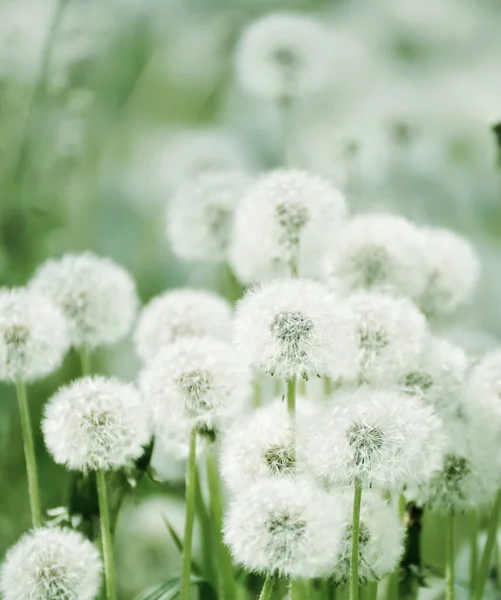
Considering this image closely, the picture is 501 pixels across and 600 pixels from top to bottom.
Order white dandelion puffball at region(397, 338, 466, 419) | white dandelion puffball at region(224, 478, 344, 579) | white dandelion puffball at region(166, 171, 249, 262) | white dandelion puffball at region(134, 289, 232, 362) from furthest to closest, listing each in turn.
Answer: white dandelion puffball at region(166, 171, 249, 262)
white dandelion puffball at region(134, 289, 232, 362)
white dandelion puffball at region(397, 338, 466, 419)
white dandelion puffball at region(224, 478, 344, 579)

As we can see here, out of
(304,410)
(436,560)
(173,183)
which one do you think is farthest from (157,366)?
(173,183)

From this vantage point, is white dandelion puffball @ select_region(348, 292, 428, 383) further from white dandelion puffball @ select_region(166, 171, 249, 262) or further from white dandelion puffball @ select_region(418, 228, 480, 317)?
white dandelion puffball @ select_region(166, 171, 249, 262)

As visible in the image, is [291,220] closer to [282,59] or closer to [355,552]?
[355,552]

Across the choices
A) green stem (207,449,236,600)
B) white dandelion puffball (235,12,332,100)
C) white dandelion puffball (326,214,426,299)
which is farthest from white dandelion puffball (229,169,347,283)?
white dandelion puffball (235,12,332,100)

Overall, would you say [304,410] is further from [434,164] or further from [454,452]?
[434,164]

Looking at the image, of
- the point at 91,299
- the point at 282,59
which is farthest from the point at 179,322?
the point at 282,59

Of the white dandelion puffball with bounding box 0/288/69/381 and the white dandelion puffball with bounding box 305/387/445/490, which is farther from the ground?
the white dandelion puffball with bounding box 0/288/69/381
